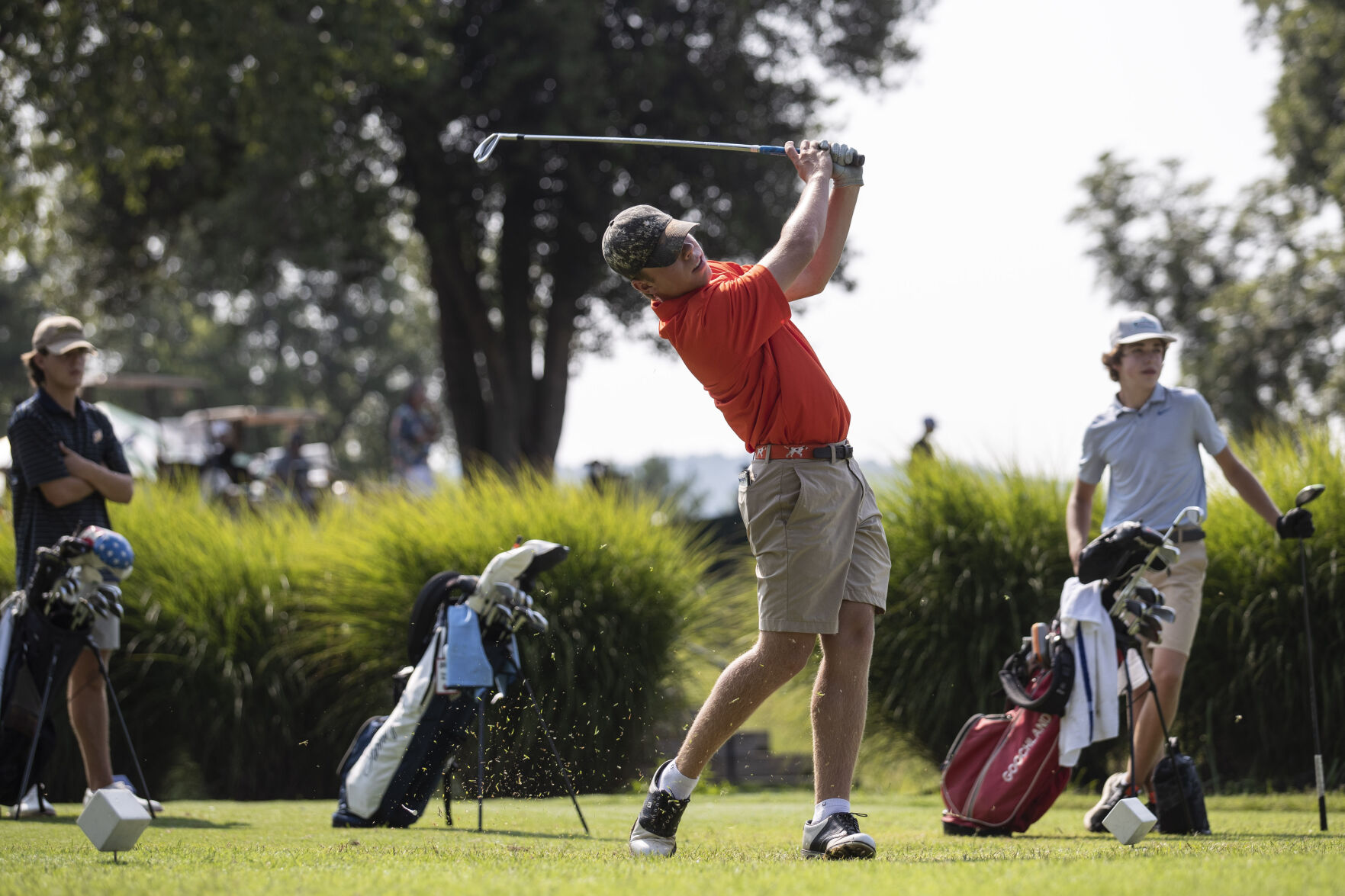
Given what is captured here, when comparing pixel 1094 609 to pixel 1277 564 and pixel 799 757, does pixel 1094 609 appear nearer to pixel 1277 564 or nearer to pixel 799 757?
pixel 1277 564

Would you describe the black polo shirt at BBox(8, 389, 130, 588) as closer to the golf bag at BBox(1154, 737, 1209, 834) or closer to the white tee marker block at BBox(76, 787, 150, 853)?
the white tee marker block at BBox(76, 787, 150, 853)

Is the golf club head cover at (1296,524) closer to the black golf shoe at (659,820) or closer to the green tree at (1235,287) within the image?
the black golf shoe at (659,820)

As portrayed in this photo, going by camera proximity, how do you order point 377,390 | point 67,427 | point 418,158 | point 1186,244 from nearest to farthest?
point 67,427
point 418,158
point 1186,244
point 377,390

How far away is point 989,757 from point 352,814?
257 cm

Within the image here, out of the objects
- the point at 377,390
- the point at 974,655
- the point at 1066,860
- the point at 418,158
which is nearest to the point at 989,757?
→ the point at 1066,860

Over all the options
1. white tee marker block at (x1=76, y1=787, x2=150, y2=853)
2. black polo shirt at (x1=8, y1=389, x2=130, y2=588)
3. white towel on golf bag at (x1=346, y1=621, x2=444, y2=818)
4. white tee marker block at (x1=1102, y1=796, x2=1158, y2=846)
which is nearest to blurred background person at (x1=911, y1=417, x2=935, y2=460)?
white towel on golf bag at (x1=346, y1=621, x2=444, y2=818)

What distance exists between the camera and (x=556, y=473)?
398 inches

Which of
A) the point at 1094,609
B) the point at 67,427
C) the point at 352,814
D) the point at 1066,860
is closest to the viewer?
the point at 1066,860

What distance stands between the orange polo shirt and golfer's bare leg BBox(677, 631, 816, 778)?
60 centimetres

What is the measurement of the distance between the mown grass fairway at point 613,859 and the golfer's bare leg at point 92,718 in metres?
0.26

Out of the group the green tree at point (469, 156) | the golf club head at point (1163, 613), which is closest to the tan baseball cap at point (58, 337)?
the golf club head at point (1163, 613)

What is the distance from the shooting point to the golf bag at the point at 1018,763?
5.46 meters

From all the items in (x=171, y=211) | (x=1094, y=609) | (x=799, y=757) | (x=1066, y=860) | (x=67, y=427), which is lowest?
(x=799, y=757)

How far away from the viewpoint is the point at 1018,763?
5.54 metres
